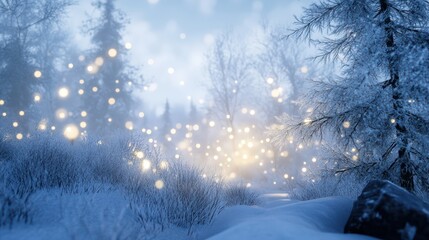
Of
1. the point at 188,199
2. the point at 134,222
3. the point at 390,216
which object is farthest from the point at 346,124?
the point at 134,222

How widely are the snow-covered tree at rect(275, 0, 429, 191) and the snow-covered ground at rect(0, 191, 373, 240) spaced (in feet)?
4.11

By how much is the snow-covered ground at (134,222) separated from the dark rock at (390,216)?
23 cm

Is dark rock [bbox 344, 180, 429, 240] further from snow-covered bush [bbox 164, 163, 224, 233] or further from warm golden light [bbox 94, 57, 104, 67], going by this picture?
warm golden light [bbox 94, 57, 104, 67]

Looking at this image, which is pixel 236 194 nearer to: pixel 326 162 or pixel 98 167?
pixel 326 162

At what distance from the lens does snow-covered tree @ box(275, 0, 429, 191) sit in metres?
4.93

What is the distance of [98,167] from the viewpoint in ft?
21.3

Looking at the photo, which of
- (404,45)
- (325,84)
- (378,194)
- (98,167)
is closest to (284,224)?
(378,194)

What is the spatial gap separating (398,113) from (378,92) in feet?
1.53

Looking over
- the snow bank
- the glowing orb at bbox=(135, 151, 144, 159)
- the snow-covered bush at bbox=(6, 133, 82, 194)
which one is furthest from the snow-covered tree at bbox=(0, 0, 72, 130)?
the snow bank

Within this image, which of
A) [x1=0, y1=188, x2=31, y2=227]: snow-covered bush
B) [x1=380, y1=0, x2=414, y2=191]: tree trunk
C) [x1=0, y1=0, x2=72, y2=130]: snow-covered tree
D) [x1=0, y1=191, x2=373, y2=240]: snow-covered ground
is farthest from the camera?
[x1=0, y1=0, x2=72, y2=130]: snow-covered tree

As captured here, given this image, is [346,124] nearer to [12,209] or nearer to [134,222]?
[134,222]

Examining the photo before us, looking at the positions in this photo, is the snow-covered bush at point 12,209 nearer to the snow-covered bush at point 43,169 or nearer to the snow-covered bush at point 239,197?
the snow-covered bush at point 43,169

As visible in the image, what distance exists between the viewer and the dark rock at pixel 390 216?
11.1ft

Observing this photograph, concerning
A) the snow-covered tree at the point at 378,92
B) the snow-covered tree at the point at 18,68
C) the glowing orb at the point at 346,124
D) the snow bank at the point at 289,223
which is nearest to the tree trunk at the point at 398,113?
the snow-covered tree at the point at 378,92
